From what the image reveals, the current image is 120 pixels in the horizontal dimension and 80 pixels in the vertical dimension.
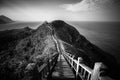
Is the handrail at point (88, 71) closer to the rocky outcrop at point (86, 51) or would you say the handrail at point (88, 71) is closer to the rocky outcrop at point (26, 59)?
the rocky outcrop at point (26, 59)

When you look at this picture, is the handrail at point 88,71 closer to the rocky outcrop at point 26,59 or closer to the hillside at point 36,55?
the hillside at point 36,55

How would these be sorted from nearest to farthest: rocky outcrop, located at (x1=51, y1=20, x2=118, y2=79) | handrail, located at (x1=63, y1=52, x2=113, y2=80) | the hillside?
handrail, located at (x1=63, y1=52, x2=113, y2=80), the hillside, rocky outcrop, located at (x1=51, y1=20, x2=118, y2=79)

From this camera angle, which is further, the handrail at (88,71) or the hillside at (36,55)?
the hillside at (36,55)

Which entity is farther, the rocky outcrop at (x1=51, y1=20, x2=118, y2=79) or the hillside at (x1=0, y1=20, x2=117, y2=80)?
the rocky outcrop at (x1=51, y1=20, x2=118, y2=79)

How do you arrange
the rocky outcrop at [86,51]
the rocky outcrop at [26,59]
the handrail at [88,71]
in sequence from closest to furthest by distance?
the handrail at [88,71] → the rocky outcrop at [26,59] → the rocky outcrop at [86,51]

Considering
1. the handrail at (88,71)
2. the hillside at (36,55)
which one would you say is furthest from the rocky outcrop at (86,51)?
the handrail at (88,71)

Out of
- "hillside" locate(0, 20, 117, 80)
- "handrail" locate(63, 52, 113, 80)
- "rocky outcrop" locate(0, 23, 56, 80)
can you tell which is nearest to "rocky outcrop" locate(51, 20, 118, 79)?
"hillside" locate(0, 20, 117, 80)

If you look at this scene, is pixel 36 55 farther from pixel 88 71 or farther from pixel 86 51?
pixel 86 51

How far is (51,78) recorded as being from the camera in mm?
4406

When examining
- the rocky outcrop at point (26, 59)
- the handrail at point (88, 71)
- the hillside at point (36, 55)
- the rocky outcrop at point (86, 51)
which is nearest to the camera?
the handrail at point (88, 71)

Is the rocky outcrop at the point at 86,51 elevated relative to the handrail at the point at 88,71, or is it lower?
lower

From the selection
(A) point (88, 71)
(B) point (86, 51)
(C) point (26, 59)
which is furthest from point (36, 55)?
(B) point (86, 51)

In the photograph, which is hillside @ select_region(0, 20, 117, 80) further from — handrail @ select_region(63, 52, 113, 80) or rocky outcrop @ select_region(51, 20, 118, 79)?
handrail @ select_region(63, 52, 113, 80)

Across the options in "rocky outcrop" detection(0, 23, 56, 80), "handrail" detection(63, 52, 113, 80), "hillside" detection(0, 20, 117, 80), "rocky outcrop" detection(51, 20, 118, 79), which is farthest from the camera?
"rocky outcrop" detection(51, 20, 118, 79)
